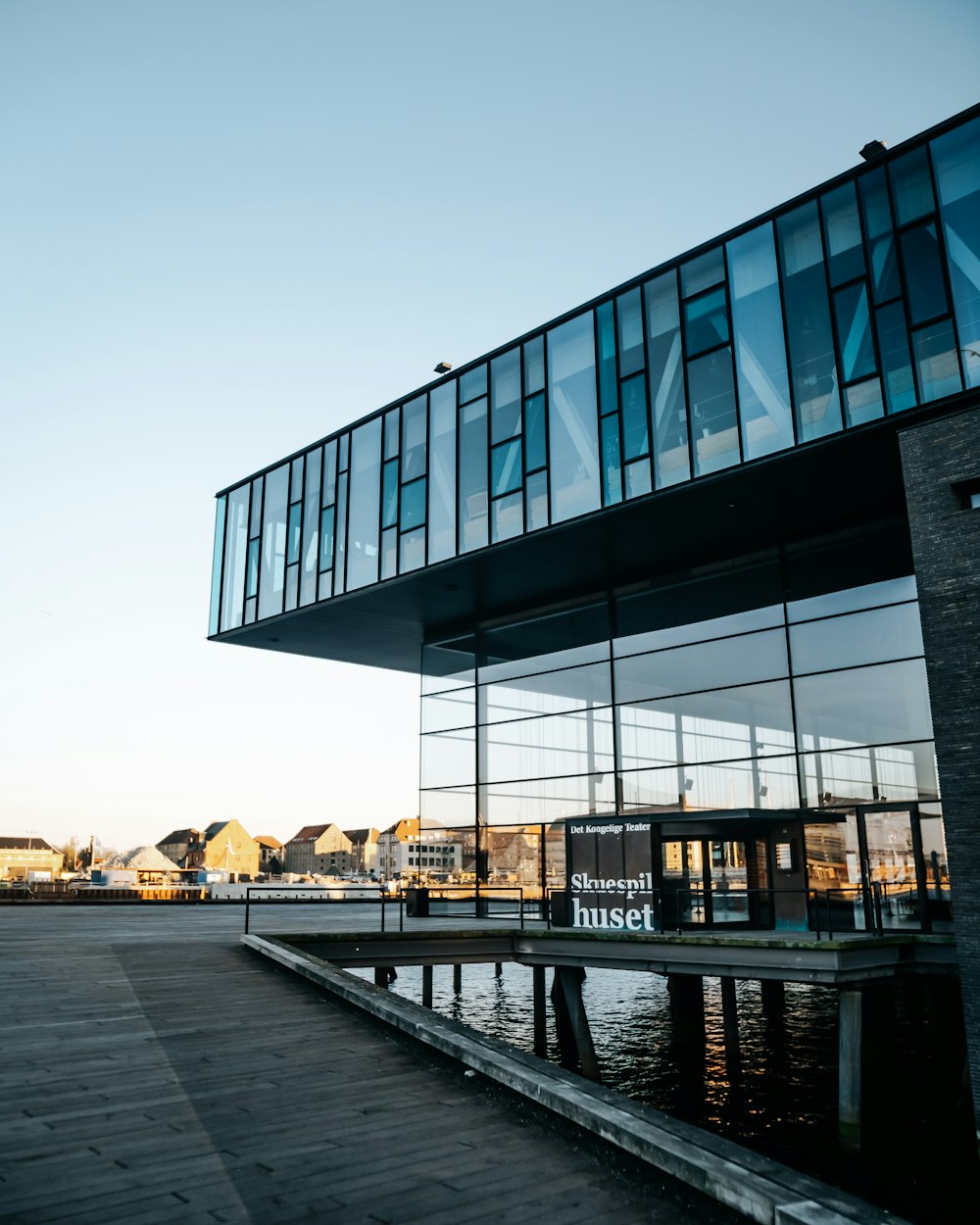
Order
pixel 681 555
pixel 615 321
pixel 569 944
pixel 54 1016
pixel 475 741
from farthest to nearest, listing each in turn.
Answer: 1. pixel 475 741
2. pixel 681 555
3. pixel 615 321
4. pixel 569 944
5. pixel 54 1016

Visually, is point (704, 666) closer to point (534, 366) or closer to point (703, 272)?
point (534, 366)

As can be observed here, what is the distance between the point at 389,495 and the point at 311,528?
11.4ft

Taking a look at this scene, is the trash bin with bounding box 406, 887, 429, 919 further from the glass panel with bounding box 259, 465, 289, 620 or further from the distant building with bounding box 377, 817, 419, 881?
the distant building with bounding box 377, 817, 419, 881

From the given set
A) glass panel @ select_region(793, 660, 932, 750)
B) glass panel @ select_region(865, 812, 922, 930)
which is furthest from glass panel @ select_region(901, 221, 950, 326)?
glass panel @ select_region(865, 812, 922, 930)

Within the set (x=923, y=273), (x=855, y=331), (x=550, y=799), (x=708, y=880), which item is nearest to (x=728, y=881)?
(x=708, y=880)

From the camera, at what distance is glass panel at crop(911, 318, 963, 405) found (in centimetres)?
1773

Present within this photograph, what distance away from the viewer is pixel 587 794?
26.3m

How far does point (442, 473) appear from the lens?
26.4 m

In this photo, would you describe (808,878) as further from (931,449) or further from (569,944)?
(931,449)

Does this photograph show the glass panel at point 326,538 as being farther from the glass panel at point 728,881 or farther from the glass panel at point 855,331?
the glass panel at point 855,331

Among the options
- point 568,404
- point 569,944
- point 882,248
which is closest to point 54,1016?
point 569,944

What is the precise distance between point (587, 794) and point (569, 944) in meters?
6.00

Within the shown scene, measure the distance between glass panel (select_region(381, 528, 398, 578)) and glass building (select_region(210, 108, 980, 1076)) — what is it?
0.25ft

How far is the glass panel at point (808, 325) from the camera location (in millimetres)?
19297
